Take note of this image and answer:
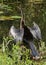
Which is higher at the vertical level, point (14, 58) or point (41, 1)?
point (14, 58)

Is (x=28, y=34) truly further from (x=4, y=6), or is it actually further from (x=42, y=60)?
(x=4, y=6)

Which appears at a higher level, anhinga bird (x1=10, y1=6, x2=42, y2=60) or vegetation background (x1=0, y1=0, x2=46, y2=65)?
anhinga bird (x1=10, y1=6, x2=42, y2=60)

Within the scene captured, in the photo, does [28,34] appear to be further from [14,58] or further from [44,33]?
[44,33]

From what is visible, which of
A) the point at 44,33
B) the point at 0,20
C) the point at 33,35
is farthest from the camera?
the point at 0,20

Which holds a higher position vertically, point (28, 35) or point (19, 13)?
point (28, 35)

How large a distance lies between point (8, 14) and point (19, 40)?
7.73 feet

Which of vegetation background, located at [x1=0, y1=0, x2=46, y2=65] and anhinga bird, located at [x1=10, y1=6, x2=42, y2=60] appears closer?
anhinga bird, located at [x1=10, y1=6, x2=42, y2=60]

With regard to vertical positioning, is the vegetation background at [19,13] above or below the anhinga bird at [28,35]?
below

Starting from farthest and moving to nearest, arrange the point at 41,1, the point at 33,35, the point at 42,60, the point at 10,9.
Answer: the point at 41,1
the point at 10,9
the point at 33,35
the point at 42,60

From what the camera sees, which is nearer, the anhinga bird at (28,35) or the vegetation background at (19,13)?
the anhinga bird at (28,35)

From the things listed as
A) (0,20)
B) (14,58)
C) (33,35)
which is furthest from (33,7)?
(14,58)

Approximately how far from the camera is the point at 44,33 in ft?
17.9

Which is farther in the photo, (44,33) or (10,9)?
(10,9)

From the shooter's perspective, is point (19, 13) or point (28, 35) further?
point (19, 13)
